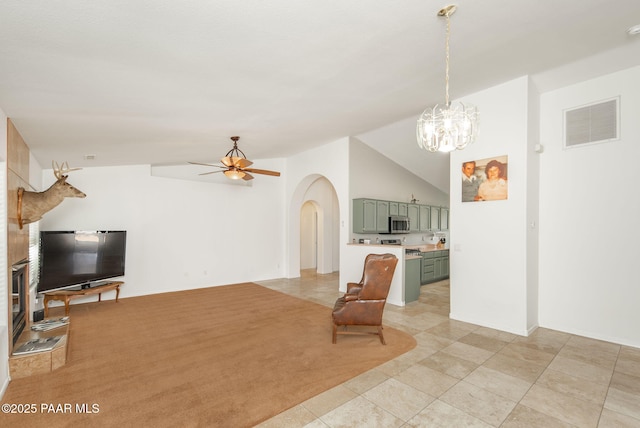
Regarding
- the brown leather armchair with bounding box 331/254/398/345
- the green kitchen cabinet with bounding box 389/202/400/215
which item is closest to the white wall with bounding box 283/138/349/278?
the green kitchen cabinet with bounding box 389/202/400/215

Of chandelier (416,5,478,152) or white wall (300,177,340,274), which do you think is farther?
white wall (300,177,340,274)

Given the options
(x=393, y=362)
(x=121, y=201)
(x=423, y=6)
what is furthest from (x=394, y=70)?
(x=121, y=201)

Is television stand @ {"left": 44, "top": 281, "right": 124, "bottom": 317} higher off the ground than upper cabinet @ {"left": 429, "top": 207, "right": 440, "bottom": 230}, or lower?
lower

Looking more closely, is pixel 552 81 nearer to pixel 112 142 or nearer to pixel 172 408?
pixel 172 408

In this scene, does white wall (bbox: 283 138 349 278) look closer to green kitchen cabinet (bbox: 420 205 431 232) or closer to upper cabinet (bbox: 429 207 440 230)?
green kitchen cabinet (bbox: 420 205 431 232)

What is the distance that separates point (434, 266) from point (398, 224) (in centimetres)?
142

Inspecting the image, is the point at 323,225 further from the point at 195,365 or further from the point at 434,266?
the point at 195,365

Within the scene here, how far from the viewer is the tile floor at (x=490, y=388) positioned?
7.24ft

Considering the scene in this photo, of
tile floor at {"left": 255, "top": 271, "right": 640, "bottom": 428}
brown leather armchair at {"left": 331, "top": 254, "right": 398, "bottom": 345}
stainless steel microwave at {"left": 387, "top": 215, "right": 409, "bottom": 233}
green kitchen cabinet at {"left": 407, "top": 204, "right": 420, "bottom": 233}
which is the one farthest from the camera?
green kitchen cabinet at {"left": 407, "top": 204, "right": 420, "bottom": 233}

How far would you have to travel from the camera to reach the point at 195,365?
3.13 metres

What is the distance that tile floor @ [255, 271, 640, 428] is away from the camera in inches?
86.9

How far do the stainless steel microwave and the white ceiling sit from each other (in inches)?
134

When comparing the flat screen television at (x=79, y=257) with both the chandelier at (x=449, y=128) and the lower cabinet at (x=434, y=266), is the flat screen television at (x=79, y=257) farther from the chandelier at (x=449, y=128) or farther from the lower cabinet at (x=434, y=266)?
the lower cabinet at (x=434, y=266)

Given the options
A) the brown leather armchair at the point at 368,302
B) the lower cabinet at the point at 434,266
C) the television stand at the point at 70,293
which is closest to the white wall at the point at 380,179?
the lower cabinet at the point at 434,266
